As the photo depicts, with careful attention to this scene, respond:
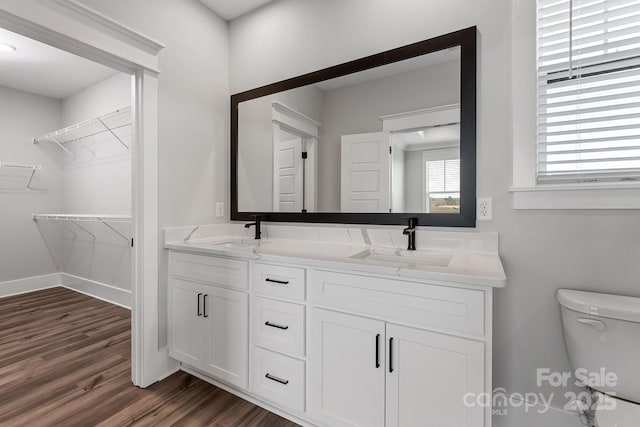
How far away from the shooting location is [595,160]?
1.33 metres

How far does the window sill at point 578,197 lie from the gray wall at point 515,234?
0.13 ft

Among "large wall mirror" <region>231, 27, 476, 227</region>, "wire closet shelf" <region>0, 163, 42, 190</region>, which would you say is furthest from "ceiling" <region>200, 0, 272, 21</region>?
"wire closet shelf" <region>0, 163, 42, 190</region>

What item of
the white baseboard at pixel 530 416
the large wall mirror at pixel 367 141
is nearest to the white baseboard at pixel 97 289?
the large wall mirror at pixel 367 141

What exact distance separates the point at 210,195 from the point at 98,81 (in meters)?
2.56

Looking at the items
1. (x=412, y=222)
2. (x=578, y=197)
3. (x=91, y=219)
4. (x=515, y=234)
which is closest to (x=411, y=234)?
(x=412, y=222)

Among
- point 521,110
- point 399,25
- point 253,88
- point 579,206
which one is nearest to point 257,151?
point 253,88

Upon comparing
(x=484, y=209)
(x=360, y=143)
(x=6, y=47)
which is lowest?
(x=484, y=209)

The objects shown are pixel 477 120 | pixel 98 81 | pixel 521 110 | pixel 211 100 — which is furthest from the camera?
pixel 98 81

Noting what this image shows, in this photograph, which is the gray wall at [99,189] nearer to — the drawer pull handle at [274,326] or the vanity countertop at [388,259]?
the vanity countertop at [388,259]

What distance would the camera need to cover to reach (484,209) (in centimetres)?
152

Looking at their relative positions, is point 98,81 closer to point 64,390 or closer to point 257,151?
point 257,151

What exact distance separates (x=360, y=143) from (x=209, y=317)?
141 cm

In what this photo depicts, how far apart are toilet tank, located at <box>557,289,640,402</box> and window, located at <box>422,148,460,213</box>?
65 centimetres

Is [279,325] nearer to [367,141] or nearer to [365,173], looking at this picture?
[365,173]
